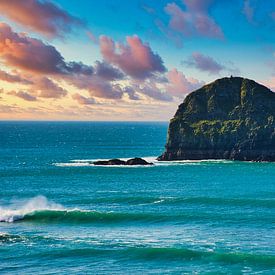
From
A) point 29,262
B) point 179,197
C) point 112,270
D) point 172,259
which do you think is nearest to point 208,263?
point 172,259

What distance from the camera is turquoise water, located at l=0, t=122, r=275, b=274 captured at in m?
58.7

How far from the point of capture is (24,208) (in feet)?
→ 290

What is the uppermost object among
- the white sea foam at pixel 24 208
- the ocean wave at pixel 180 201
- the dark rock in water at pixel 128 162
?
the dark rock in water at pixel 128 162

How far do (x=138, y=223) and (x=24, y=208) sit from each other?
2089 cm

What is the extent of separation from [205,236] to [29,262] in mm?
22142

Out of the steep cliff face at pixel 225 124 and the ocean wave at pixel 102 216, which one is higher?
the steep cliff face at pixel 225 124

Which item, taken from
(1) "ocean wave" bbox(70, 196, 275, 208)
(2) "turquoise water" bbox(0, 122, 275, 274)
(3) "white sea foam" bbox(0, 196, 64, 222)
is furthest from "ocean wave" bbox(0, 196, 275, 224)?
(1) "ocean wave" bbox(70, 196, 275, 208)

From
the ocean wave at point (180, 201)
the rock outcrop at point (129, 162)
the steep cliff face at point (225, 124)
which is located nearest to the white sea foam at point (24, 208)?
the ocean wave at point (180, 201)

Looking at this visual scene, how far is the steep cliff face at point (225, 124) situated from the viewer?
541 feet

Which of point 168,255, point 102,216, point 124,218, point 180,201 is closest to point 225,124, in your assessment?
point 180,201

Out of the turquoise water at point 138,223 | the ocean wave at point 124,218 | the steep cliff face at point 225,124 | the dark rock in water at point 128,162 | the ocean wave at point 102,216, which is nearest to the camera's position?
the turquoise water at point 138,223

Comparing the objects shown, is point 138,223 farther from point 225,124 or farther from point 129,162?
point 225,124

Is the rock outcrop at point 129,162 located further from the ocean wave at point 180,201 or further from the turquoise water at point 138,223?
the ocean wave at point 180,201

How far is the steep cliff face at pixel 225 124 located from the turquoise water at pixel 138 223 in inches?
1111
